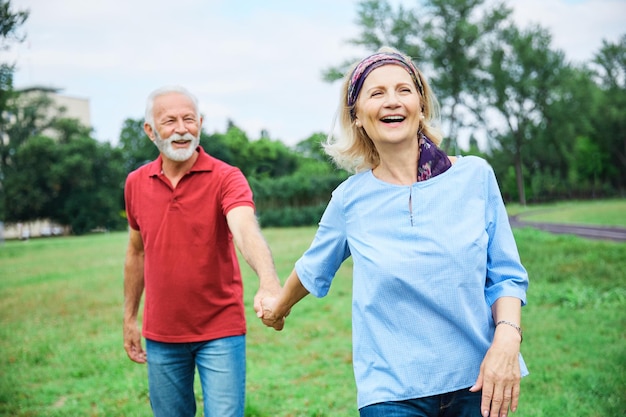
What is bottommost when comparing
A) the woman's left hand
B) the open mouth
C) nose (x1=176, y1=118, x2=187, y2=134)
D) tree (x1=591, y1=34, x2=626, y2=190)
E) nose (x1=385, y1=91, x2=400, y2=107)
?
the woman's left hand

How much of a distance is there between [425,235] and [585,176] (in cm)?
4896

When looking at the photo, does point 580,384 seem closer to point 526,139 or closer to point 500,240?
point 500,240

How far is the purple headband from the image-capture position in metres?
2.33

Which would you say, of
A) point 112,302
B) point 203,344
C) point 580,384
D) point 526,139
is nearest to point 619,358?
point 580,384

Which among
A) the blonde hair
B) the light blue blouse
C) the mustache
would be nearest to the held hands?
the light blue blouse

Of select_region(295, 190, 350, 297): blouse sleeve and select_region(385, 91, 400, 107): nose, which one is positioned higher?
select_region(385, 91, 400, 107): nose

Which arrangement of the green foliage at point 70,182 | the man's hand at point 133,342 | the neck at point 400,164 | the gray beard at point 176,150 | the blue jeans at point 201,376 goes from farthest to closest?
the green foliage at point 70,182, the man's hand at point 133,342, the gray beard at point 176,150, the blue jeans at point 201,376, the neck at point 400,164

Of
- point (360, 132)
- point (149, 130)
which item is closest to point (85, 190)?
point (149, 130)

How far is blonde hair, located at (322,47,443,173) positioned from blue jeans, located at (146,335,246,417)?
4.43 feet

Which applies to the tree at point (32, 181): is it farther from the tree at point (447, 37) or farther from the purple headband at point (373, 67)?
the purple headband at point (373, 67)

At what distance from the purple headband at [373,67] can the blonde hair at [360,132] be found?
0.03m

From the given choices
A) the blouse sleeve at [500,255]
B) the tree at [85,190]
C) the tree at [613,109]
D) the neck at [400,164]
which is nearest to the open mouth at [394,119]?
the neck at [400,164]

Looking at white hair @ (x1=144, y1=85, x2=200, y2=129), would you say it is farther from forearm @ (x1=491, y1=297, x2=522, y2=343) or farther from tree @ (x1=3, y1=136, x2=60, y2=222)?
tree @ (x1=3, y1=136, x2=60, y2=222)

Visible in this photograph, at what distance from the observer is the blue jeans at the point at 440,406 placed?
2074 millimetres
